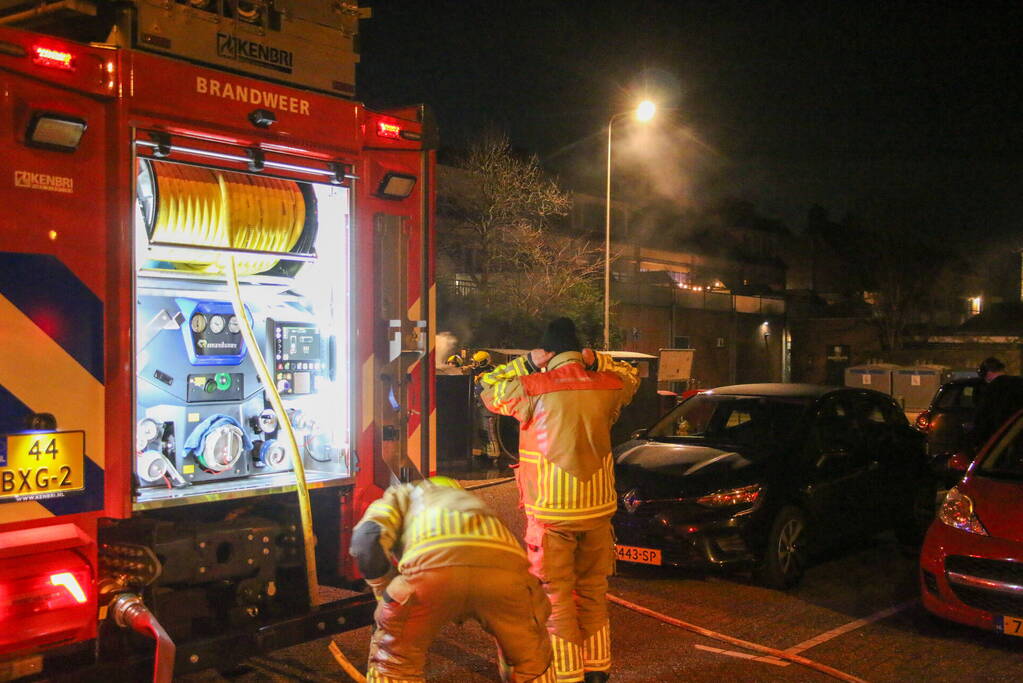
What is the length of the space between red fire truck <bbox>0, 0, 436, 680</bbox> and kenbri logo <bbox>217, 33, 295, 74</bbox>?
0.01m

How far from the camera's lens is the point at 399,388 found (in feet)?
15.5

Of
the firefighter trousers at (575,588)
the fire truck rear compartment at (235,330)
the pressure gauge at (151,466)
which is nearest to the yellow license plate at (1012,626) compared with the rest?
the firefighter trousers at (575,588)

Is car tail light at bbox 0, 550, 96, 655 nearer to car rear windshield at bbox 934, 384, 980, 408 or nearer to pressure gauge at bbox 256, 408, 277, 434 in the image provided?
pressure gauge at bbox 256, 408, 277, 434

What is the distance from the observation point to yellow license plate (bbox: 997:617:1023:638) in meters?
5.34

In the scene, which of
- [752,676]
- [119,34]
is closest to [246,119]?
[119,34]

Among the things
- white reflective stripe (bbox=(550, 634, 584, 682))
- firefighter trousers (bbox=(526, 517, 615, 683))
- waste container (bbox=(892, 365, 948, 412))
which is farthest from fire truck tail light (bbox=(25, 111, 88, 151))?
waste container (bbox=(892, 365, 948, 412))

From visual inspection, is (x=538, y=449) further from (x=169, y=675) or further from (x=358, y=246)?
(x=169, y=675)

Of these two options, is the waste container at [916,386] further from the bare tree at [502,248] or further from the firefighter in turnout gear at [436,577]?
the firefighter in turnout gear at [436,577]

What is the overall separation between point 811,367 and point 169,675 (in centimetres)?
4507

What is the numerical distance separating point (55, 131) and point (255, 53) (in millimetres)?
1157

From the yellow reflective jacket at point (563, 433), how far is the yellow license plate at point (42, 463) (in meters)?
2.09

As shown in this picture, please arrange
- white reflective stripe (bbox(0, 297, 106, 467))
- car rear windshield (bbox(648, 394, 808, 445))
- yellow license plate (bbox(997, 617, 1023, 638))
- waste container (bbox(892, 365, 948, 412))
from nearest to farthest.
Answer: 1. white reflective stripe (bbox(0, 297, 106, 467))
2. yellow license plate (bbox(997, 617, 1023, 638))
3. car rear windshield (bbox(648, 394, 808, 445))
4. waste container (bbox(892, 365, 948, 412))

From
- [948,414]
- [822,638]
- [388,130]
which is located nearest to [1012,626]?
[822,638]

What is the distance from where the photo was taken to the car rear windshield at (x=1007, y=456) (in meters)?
6.14
